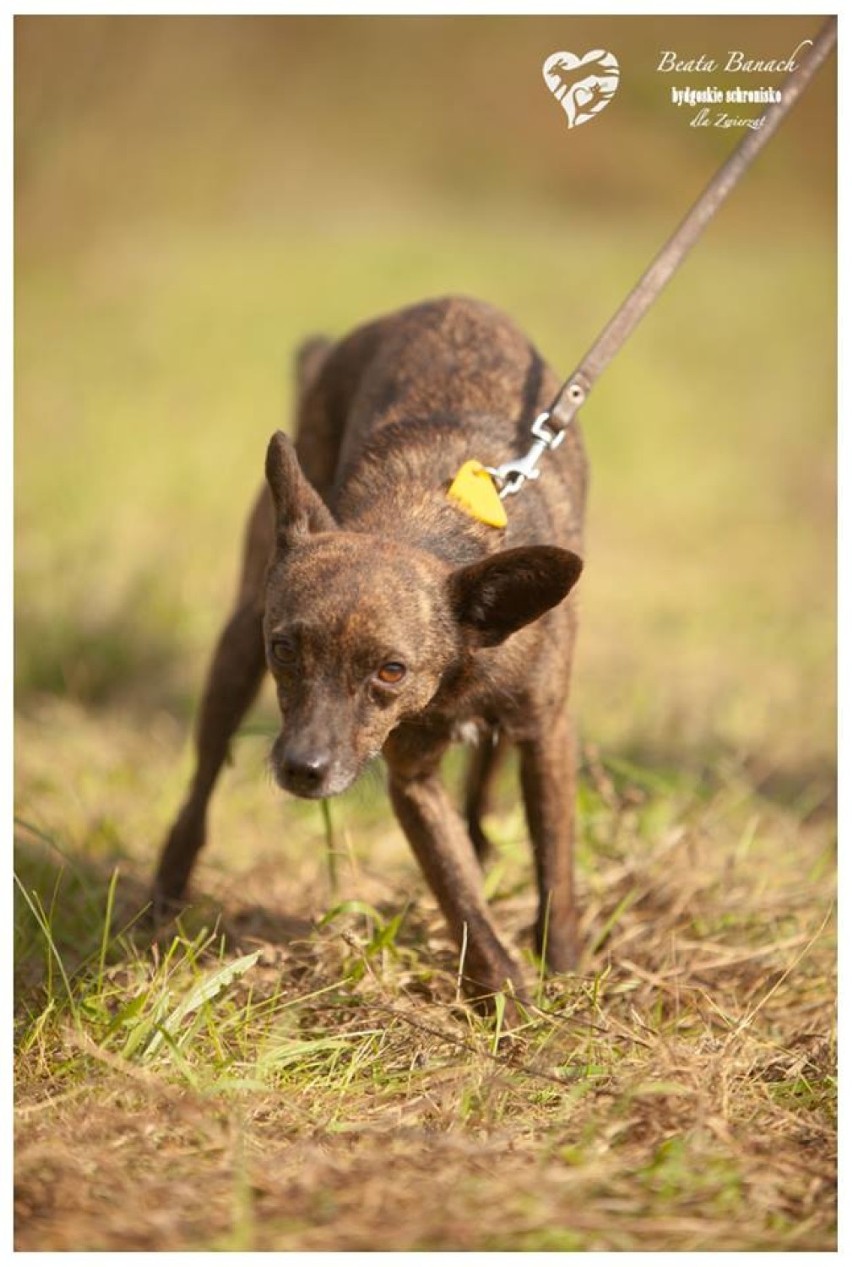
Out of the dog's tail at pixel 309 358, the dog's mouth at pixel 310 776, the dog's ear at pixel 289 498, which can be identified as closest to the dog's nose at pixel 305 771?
the dog's mouth at pixel 310 776

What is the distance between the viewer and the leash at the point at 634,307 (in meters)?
4.14

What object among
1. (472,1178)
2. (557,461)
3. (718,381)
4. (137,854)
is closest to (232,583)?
(137,854)

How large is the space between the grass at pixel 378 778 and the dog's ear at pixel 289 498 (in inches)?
42.5

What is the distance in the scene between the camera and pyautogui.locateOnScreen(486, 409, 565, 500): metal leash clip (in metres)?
4.15

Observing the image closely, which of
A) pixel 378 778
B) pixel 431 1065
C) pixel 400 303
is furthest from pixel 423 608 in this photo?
pixel 400 303

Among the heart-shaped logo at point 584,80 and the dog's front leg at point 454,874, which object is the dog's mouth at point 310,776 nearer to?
the dog's front leg at point 454,874

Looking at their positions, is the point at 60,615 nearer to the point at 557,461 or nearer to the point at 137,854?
the point at 137,854

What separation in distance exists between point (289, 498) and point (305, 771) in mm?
871

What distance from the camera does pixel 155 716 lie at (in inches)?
284

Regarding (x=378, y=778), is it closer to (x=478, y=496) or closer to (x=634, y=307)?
(x=478, y=496)

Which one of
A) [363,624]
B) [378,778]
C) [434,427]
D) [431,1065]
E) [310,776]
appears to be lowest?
[431,1065]

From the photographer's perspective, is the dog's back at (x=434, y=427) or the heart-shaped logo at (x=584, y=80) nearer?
the dog's back at (x=434, y=427)

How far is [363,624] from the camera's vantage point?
3.67 meters

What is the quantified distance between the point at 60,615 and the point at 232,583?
1.83 m
